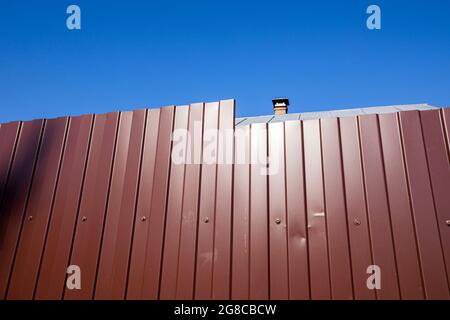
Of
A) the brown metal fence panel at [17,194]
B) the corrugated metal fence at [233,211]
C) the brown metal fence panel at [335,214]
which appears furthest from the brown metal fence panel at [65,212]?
the brown metal fence panel at [335,214]

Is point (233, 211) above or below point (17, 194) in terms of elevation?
below

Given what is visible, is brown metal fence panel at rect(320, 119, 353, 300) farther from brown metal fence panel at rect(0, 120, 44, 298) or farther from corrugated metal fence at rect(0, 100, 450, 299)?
brown metal fence panel at rect(0, 120, 44, 298)

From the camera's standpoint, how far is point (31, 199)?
3.25m

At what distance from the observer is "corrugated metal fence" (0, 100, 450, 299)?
98.7 inches

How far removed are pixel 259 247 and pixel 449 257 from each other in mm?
1626

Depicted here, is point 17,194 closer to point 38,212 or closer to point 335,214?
point 38,212

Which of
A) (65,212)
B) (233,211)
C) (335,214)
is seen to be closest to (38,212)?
(65,212)

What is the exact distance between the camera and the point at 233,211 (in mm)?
2832

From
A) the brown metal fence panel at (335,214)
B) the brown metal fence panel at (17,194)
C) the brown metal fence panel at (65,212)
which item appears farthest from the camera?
the brown metal fence panel at (17,194)

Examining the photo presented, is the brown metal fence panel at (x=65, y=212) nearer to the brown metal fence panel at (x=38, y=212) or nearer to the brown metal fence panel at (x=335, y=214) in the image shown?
the brown metal fence panel at (x=38, y=212)

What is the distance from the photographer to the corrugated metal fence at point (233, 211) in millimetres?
2506

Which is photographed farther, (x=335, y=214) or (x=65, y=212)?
(x=65, y=212)

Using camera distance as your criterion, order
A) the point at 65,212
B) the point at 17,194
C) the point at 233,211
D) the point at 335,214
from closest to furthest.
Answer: the point at 335,214 → the point at 233,211 → the point at 65,212 → the point at 17,194
